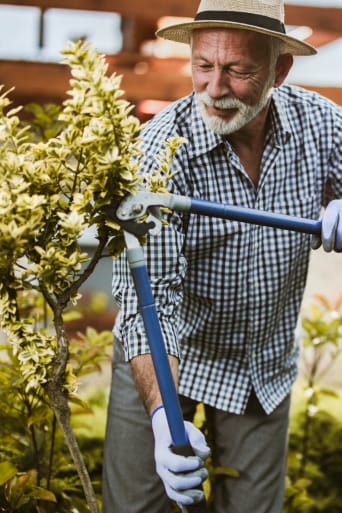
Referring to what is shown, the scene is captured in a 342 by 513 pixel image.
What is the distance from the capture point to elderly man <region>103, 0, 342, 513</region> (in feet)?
6.76

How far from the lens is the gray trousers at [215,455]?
7.35 ft

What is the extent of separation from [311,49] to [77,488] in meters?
1.43

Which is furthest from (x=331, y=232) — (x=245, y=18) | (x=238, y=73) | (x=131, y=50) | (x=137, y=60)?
(x=131, y=50)

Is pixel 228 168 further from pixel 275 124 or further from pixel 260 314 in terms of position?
pixel 260 314

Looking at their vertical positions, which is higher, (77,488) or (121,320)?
(121,320)

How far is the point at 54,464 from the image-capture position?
2.60 m

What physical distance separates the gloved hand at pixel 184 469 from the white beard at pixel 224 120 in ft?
2.68

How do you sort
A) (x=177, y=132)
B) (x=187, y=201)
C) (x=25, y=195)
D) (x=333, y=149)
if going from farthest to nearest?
(x=333, y=149) → (x=177, y=132) → (x=187, y=201) → (x=25, y=195)

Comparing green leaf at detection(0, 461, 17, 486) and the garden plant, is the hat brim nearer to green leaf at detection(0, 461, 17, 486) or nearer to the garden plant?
the garden plant

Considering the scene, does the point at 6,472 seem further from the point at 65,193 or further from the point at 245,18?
the point at 245,18

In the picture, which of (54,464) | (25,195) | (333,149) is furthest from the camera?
(54,464)

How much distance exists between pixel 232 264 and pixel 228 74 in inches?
20.6

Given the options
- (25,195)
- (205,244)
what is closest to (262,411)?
(205,244)

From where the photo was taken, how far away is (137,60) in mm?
5020
